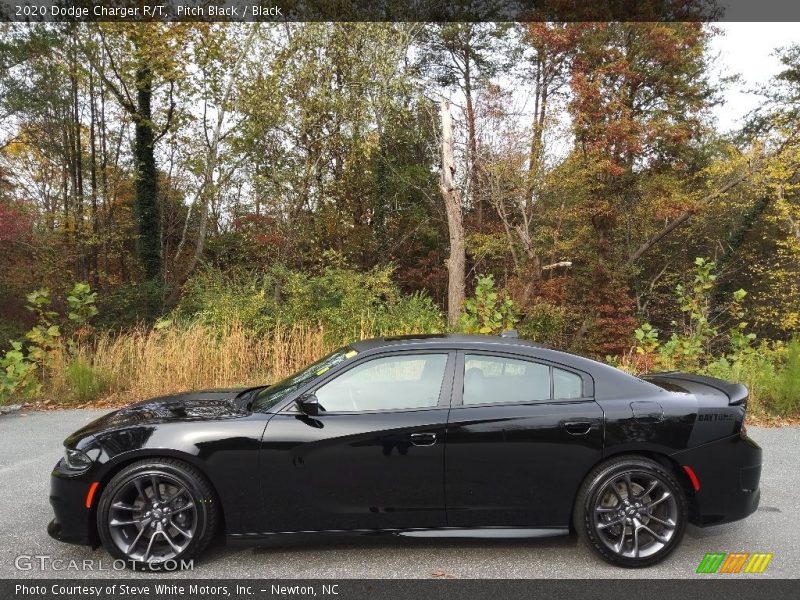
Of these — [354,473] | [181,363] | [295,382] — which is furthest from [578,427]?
[181,363]

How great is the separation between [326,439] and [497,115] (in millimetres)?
17988

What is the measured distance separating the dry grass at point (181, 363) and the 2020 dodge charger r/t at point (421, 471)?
499cm

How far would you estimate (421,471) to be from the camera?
10.8 ft

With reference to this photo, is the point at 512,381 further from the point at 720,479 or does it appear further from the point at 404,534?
the point at 720,479

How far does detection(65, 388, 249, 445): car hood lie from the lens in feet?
11.4

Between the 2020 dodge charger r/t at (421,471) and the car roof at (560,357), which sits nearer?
the 2020 dodge charger r/t at (421,471)

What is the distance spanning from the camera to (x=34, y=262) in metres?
17.9

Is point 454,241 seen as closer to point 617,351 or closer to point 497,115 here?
point 497,115

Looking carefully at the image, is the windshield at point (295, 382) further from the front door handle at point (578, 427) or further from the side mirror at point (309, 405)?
the front door handle at point (578, 427)

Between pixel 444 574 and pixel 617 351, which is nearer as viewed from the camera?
pixel 444 574

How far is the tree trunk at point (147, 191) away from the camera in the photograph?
58.2 feet

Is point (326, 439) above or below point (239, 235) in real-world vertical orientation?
below

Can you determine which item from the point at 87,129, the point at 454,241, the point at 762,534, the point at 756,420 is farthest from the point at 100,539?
the point at 87,129

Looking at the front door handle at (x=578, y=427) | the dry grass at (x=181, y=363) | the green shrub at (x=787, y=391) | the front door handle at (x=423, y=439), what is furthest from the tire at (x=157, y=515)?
the green shrub at (x=787, y=391)
